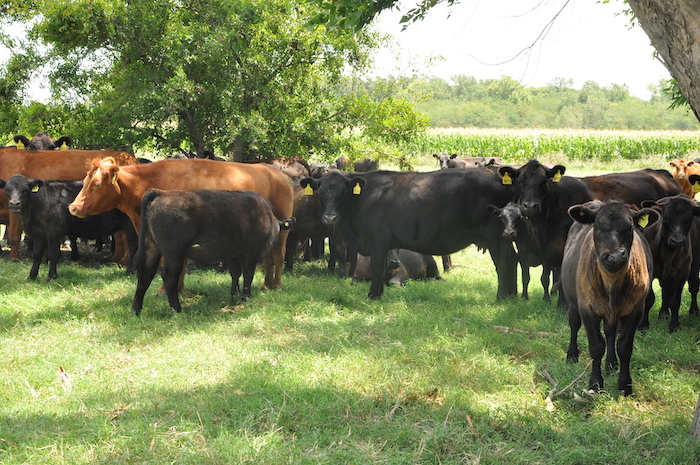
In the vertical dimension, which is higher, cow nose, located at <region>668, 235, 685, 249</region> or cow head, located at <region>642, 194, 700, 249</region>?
cow head, located at <region>642, 194, 700, 249</region>

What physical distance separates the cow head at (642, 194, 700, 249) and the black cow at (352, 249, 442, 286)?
4155 millimetres

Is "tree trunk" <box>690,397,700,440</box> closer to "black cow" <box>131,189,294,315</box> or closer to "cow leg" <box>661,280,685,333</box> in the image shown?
"cow leg" <box>661,280,685,333</box>

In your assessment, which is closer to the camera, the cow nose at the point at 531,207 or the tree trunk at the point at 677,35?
the tree trunk at the point at 677,35

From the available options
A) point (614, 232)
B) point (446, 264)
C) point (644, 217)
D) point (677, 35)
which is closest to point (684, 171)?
point (446, 264)

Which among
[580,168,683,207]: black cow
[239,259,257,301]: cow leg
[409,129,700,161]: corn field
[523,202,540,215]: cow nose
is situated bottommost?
[239,259,257,301]: cow leg

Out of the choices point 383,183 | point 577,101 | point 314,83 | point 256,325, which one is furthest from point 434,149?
point 577,101

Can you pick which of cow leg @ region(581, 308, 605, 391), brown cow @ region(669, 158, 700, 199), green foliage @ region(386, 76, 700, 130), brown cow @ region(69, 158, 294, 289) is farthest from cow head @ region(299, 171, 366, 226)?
green foliage @ region(386, 76, 700, 130)

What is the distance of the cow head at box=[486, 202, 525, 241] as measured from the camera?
939 cm

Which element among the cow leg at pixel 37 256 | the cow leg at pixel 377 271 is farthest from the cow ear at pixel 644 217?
the cow leg at pixel 37 256

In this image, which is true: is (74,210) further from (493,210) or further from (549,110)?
(549,110)

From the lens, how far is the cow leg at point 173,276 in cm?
858

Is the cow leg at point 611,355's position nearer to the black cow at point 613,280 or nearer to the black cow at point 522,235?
the black cow at point 613,280

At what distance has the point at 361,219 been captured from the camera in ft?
34.9

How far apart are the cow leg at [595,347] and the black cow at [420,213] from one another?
3.65m
